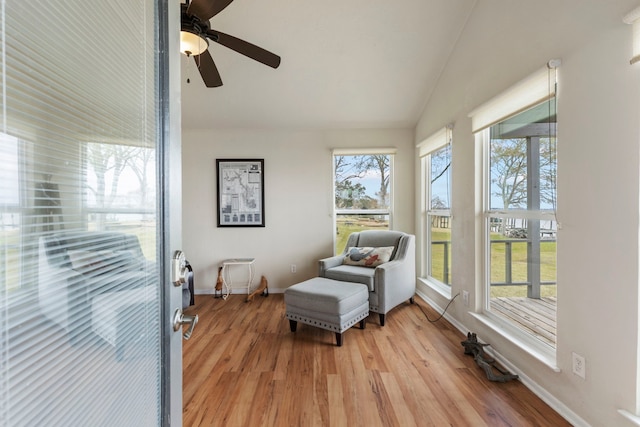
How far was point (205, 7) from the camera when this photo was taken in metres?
1.50

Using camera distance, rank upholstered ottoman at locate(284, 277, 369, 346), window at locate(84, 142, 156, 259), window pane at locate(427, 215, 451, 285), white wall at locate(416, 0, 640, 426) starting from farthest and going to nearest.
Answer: window pane at locate(427, 215, 451, 285)
upholstered ottoman at locate(284, 277, 369, 346)
white wall at locate(416, 0, 640, 426)
window at locate(84, 142, 156, 259)

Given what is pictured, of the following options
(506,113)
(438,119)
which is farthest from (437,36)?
(506,113)

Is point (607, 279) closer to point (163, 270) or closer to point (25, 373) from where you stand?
point (163, 270)

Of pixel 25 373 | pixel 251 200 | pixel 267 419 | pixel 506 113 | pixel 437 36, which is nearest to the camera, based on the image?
pixel 25 373

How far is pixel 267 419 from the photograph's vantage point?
1.50 m

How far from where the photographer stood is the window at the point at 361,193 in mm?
3795

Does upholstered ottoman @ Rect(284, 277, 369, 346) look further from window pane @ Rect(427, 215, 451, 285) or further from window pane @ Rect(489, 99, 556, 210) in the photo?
window pane @ Rect(489, 99, 556, 210)

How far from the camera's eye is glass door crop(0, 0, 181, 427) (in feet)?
1.21

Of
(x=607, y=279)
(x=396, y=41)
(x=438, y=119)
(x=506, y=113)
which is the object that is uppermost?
(x=396, y=41)

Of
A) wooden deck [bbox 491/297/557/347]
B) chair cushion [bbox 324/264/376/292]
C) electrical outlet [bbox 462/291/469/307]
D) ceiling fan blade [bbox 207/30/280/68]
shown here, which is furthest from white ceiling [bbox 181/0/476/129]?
wooden deck [bbox 491/297/557/347]

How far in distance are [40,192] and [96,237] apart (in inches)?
5.3

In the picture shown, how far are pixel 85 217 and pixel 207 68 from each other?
189 cm

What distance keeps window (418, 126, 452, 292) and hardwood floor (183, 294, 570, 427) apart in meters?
0.77

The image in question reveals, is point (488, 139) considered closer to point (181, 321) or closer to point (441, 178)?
point (441, 178)
